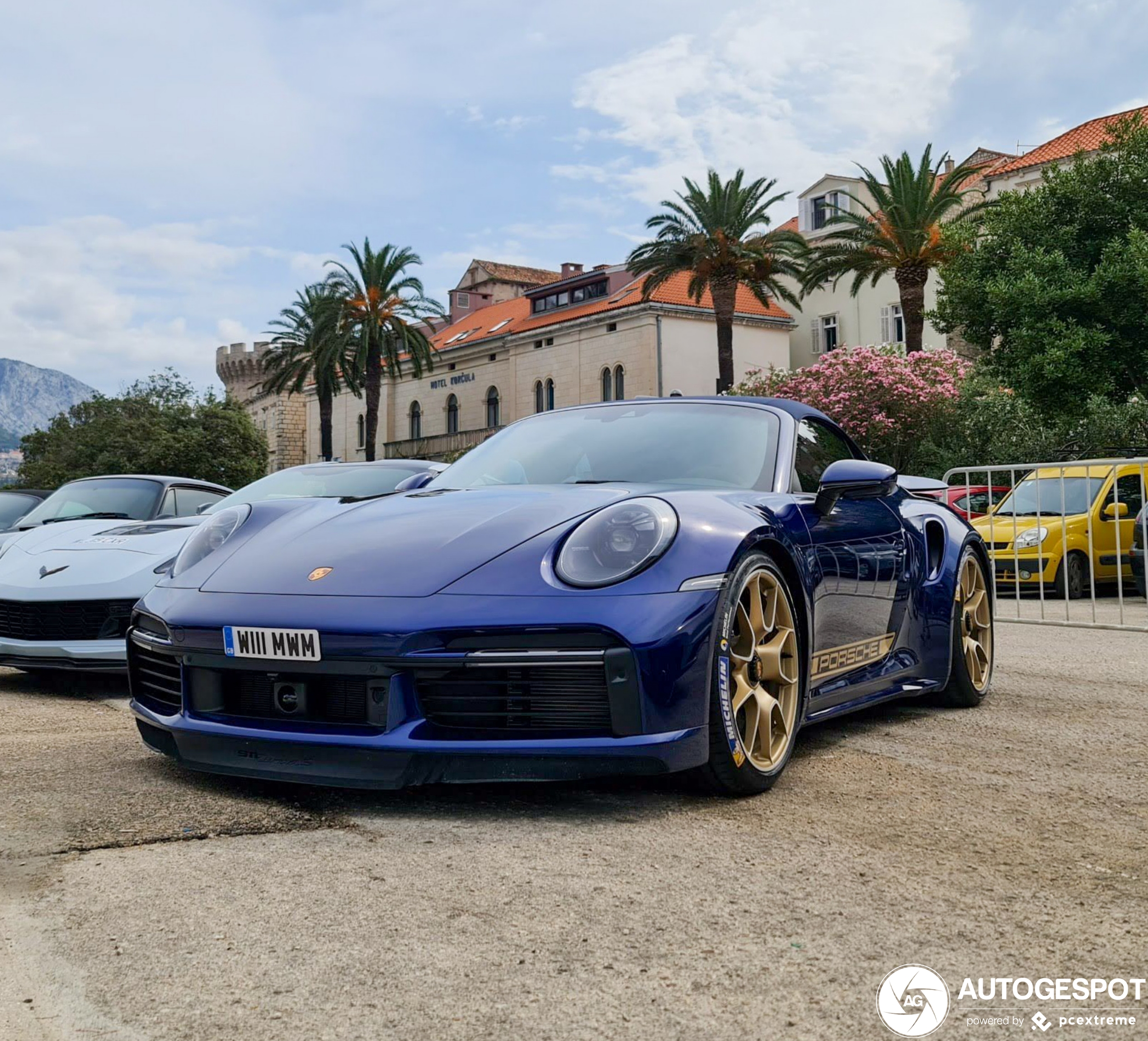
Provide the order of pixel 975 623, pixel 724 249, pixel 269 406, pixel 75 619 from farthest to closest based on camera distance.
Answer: pixel 269 406 < pixel 724 249 < pixel 75 619 < pixel 975 623

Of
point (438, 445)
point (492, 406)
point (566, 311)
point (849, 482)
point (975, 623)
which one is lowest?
point (975, 623)

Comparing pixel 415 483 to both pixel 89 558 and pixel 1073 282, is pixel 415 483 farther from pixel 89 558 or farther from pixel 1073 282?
pixel 1073 282

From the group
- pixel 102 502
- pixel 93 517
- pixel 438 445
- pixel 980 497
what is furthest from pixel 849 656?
pixel 438 445

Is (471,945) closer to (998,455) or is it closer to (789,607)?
(789,607)

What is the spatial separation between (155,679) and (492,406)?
59.7 metres

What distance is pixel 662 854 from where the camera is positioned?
2926mm

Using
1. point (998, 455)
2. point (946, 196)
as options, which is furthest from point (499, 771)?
point (946, 196)

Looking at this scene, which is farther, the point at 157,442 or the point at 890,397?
the point at 157,442

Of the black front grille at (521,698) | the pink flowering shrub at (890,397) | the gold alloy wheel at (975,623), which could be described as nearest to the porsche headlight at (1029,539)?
the gold alloy wheel at (975,623)

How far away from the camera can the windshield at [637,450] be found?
14.2ft

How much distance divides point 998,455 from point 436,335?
46.0m

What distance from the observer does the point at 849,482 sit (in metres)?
4.24

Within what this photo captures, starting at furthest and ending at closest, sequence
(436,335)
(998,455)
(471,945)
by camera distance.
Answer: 1. (436,335)
2. (998,455)
3. (471,945)

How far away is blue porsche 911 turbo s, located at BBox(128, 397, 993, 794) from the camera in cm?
321
